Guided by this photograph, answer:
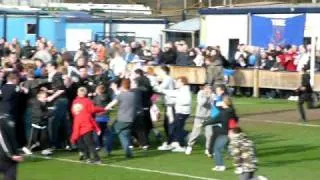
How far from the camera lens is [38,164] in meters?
18.7

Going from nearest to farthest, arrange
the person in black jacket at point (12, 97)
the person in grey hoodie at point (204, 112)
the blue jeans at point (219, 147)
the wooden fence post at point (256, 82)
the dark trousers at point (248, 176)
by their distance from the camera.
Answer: the dark trousers at point (248, 176)
the person in black jacket at point (12, 97)
the blue jeans at point (219, 147)
the person in grey hoodie at point (204, 112)
the wooden fence post at point (256, 82)

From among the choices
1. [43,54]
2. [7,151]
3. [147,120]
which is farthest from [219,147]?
[43,54]

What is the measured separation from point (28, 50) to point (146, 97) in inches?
689

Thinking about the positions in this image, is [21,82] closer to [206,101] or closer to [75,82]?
[75,82]

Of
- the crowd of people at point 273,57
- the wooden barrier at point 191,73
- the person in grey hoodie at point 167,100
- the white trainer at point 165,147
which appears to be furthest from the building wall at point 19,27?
the white trainer at point 165,147

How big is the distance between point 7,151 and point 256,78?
926 inches

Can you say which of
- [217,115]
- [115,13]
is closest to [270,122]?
[217,115]

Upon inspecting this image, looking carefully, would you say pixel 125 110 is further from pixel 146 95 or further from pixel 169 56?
pixel 169 56

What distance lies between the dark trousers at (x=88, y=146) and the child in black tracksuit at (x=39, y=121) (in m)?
1.38

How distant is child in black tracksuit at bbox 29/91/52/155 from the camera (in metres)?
19.6

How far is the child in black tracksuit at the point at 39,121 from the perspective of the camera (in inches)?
773

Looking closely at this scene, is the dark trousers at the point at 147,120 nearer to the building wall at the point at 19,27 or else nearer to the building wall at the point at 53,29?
the building wall at the point at 53,29

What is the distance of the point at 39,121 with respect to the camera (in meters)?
19.7

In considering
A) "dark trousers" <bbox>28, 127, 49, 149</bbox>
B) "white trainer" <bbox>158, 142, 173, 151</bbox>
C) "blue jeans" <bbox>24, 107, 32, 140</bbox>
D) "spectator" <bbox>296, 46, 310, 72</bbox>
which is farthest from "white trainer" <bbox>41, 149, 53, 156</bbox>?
"spectator" <bbox>296, 46, 310, 72</bbox>
